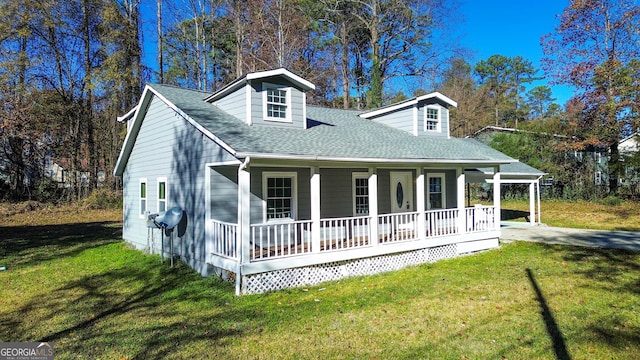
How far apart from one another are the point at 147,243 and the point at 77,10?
22.4 meters

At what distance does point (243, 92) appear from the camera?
1012 centimetres

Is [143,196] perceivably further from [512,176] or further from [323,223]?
[512,176]

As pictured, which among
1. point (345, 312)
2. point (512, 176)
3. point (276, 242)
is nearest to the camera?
point (345, 312)

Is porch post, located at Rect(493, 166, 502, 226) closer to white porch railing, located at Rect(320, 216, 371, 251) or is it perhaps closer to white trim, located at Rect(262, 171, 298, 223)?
white porch railing, located at Rect(320, 216, 371, 251)

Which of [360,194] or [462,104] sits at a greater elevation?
[462,104]

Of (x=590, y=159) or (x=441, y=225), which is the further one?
(x=590, y=159)

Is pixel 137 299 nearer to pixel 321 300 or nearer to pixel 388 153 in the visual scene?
pixel 321 300

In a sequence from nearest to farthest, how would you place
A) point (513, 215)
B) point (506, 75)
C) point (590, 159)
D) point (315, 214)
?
point (315, 214)
point (513, 215)
point (590, 159)
point (506, 75)

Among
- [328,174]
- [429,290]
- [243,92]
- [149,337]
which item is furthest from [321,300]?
[243,92]

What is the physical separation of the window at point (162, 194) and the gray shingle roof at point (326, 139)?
263 cm

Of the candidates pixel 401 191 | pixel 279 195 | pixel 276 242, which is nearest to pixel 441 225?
pixel 401 191

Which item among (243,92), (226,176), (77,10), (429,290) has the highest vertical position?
(77,10)

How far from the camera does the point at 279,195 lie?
1034cm

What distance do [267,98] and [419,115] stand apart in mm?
6307
